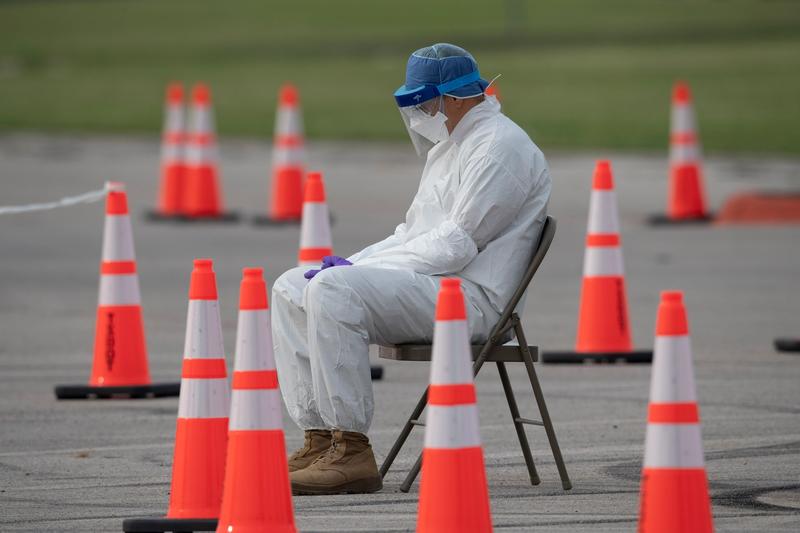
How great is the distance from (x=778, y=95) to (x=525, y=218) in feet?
76.7

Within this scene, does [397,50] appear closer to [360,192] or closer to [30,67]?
[30,67]

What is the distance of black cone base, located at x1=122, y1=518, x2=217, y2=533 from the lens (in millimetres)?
5746

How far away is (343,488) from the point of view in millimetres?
6457

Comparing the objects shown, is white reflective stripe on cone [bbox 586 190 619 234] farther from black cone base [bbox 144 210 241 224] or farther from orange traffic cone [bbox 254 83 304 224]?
black cone base [bbox 144 210 241 224]

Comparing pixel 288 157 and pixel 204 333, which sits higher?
pixel 288 157

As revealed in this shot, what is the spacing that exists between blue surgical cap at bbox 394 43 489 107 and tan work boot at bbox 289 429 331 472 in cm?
117

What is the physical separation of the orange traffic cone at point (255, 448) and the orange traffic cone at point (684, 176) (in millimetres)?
10831

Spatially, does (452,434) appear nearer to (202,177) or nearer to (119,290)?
(119,290)

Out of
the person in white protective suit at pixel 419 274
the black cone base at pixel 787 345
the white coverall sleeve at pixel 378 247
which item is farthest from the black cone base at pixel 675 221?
the person in white protective suit at pixel 419 274

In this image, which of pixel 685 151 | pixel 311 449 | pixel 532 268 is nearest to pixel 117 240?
pixel 311 449

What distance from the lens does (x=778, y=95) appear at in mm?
29312

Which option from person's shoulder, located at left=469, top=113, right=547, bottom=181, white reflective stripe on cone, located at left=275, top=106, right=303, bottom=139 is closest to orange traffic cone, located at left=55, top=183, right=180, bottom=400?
person's shoulder, located at left=469, top=113, right=547, bottom=181

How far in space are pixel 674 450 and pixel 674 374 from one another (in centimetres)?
20

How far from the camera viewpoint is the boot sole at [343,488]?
646 centimetres
